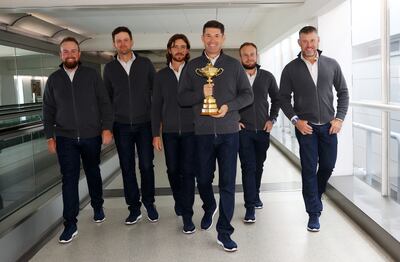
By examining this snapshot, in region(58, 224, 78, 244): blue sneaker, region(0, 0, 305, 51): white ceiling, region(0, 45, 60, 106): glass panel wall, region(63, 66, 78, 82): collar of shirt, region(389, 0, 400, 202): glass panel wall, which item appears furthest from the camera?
region(0, 45, 60, 106): glass panel wall

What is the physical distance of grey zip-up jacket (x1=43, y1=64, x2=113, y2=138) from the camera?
3.50 m

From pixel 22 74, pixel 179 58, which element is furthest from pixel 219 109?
pixel 22 74

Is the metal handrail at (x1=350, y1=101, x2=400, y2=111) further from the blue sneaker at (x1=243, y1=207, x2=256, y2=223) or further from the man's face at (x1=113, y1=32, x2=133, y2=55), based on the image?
the man's face at (x1=113, y1=32, x2=133, y2=55)

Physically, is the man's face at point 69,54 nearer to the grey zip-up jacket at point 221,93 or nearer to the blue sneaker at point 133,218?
the grey zip-up jacket at point 221,93

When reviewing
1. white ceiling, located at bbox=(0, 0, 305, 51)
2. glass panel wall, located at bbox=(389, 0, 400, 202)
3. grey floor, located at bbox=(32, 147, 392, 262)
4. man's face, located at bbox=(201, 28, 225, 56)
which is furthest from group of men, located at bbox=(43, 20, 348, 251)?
white ceiling, located at bbox=(0, 0, 305, 51)

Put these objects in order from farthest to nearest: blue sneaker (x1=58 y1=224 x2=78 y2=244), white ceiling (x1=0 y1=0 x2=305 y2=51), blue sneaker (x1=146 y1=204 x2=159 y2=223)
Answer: white ceiling (x1=0 y1=0 x2=305 y2=51), blue sneaker (x1=146 y1=204 x2=159 y2=223), blue sneaker (x1=58 y1=224 x2=78 y2=244)

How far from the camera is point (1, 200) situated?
10.7ft

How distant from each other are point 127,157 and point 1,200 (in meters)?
1.14

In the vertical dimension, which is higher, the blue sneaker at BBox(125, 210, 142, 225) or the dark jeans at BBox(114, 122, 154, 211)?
the dark jeans at BBox(114, 122, 154, 211)

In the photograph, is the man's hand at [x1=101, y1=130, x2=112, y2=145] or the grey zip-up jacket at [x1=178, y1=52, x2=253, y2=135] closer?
Answer: the grey zip-up jacket at [x1=178, y1=52, x2=253, y2=135]

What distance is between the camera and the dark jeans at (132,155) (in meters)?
3.75

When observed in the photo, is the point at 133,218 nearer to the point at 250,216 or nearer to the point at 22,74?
the point at 250,216

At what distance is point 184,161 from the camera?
359 cm

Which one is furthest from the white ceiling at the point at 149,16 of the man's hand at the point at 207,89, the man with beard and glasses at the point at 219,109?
the man's hand at the point at 207,89
